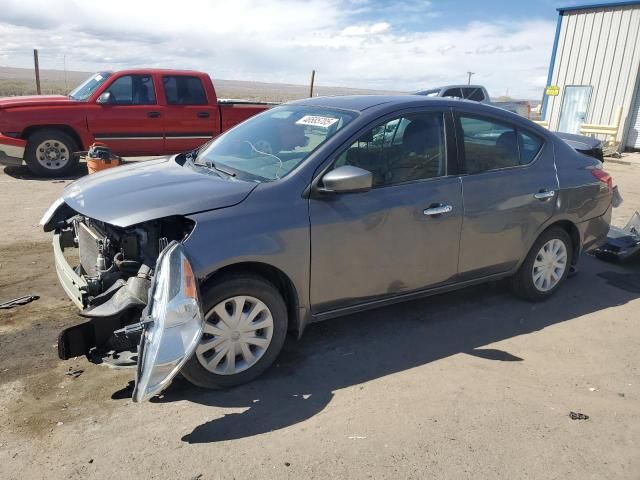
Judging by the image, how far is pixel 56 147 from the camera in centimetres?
990

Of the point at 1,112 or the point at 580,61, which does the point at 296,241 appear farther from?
the point at 580,61

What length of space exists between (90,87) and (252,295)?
349 inches

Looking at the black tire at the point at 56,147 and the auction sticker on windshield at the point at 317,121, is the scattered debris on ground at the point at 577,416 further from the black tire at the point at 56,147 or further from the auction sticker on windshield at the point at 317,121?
the black tire at the point at 56,147

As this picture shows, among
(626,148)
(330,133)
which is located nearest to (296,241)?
(330,133)

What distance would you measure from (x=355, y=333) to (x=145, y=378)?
6.11 ft

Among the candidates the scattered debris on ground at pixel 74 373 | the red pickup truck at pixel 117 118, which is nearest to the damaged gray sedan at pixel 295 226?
the scattered debris on ground at pixel 74 373

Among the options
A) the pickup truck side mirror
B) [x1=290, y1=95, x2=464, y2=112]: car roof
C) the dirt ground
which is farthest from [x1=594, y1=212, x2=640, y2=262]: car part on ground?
the pickup truck side mirror

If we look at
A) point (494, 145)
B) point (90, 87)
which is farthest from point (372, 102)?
point (90, 87)

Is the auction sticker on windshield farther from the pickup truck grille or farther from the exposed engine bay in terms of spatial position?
the pickup truck grille

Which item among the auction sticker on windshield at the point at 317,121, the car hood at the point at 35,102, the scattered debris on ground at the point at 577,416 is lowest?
the scattered debris on ground at the point at 577,416

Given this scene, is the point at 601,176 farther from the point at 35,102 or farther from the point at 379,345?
the point at 35,102

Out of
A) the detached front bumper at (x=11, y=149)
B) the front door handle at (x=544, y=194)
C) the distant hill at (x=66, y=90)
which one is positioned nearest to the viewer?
the front door handle at (x=544, y=194)

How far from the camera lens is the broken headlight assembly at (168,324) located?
2791 mm

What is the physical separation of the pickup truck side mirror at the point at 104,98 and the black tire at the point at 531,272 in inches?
321
